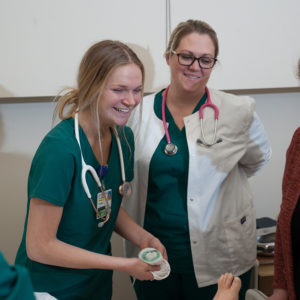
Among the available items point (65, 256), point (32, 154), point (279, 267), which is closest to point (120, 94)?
point (65, 256)

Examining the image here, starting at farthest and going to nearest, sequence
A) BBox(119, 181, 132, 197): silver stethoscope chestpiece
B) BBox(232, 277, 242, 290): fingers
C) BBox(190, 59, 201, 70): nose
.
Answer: BBox(190, 59, 201, 70): nose → BBox(119, 181, 132, 197): silver stethoscope chestpiece → BBox(232, 277, 242, 290): fingers

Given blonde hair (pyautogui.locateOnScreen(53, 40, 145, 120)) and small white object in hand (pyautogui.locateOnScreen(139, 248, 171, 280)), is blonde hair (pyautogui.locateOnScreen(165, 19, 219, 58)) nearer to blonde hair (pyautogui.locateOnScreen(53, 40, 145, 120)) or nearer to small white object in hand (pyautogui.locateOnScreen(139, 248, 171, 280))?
blonde hair (pyautogui.locateOnScreen(53, 40, 145, 120))

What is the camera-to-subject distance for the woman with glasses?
1.51m

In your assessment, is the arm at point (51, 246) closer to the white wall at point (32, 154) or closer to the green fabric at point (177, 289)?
the green fabric at point (177, 289)

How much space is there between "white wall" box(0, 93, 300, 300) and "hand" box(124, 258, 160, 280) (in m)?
1.15

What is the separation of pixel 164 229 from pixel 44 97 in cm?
97

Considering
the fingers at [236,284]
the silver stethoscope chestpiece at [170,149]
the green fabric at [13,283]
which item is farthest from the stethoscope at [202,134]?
the green fabric at [13,283]

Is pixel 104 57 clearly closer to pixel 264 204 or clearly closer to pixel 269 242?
pixel 269 242

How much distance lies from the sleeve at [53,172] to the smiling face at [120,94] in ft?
0.58

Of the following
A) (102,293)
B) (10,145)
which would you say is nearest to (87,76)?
(102,293)

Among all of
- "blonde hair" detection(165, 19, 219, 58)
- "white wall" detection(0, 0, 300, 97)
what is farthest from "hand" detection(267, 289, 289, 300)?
"white wall" detection(0, 0, 300, 97)

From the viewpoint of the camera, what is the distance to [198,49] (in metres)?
1.48

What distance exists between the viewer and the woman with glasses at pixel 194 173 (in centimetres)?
151

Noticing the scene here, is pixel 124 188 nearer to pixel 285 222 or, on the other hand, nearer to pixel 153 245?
pixel 153 245
